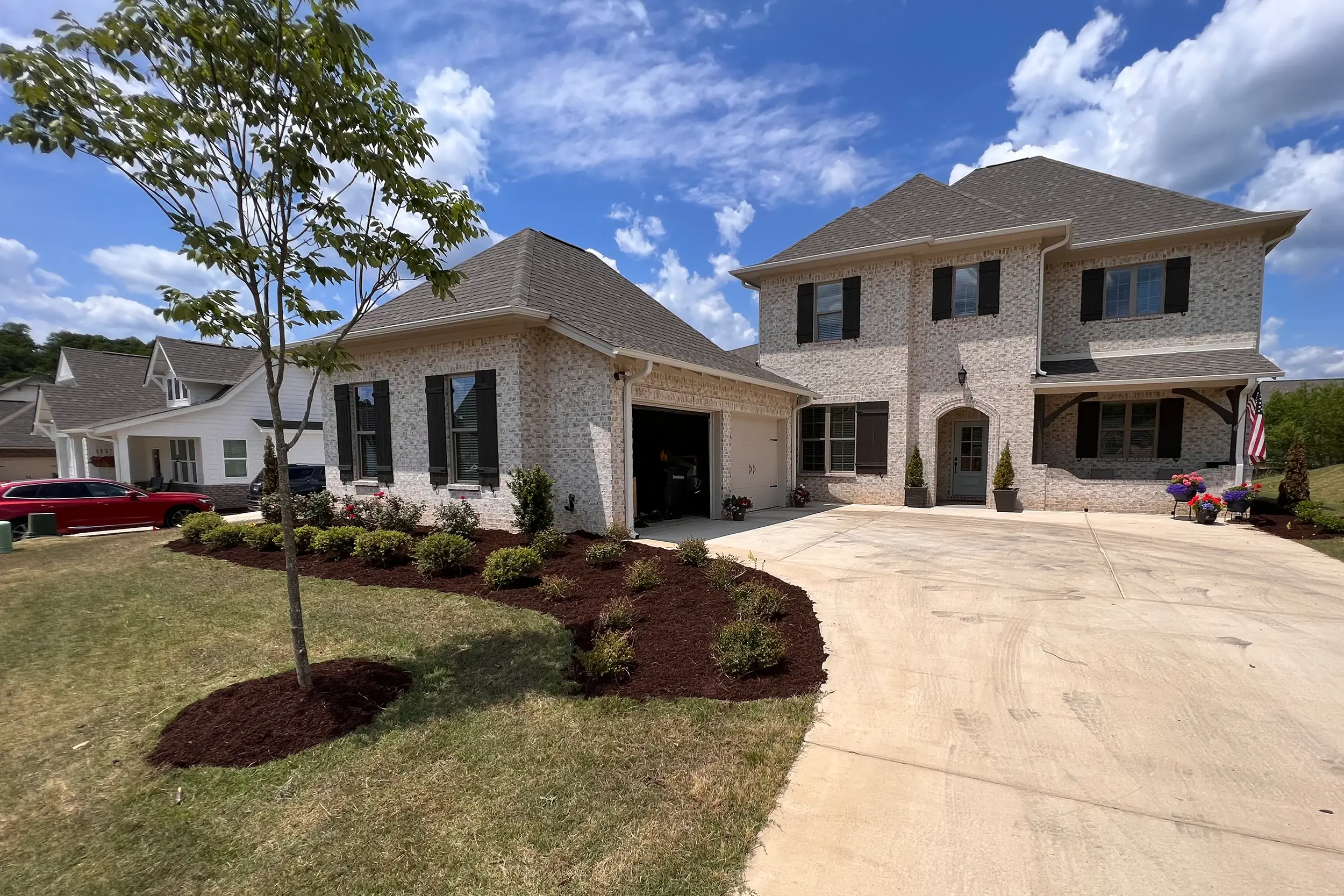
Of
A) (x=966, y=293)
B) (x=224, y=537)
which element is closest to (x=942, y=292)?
(x=966, y=293)

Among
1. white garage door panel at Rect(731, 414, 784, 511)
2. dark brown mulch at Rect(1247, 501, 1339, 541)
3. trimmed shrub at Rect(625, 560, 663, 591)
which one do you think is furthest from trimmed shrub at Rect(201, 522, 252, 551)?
dark brown mulch at Rect(1247, 501, 1339, 541)

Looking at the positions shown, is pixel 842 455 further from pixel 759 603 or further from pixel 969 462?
pixel 759 603

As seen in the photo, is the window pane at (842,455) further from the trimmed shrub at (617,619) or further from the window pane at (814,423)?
the trimmed shrub at (617,619)

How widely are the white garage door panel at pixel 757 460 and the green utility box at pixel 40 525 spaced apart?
15908 millimetres

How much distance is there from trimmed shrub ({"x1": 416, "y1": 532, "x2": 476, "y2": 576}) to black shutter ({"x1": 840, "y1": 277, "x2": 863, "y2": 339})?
1170 cm

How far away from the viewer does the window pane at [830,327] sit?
49.6 feet

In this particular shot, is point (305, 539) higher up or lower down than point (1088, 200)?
lower down

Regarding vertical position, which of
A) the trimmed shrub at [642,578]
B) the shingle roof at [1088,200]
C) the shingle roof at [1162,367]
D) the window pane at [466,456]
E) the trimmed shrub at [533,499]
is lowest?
the trimmed shrub at [642,578]

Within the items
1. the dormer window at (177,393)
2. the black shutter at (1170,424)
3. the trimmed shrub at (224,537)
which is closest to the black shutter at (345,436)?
the trimmed shrub at (224,537)

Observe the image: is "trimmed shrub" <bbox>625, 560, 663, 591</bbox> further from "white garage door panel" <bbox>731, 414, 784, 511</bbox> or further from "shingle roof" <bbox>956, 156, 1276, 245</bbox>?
"shingle roof" <bbox>956, 156, 1276, 245</bbox>

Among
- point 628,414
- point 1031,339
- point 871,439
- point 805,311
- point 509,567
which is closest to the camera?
point 509,567

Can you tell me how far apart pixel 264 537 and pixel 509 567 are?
570cm

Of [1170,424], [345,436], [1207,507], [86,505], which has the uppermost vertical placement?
[1170,424]

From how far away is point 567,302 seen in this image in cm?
990
